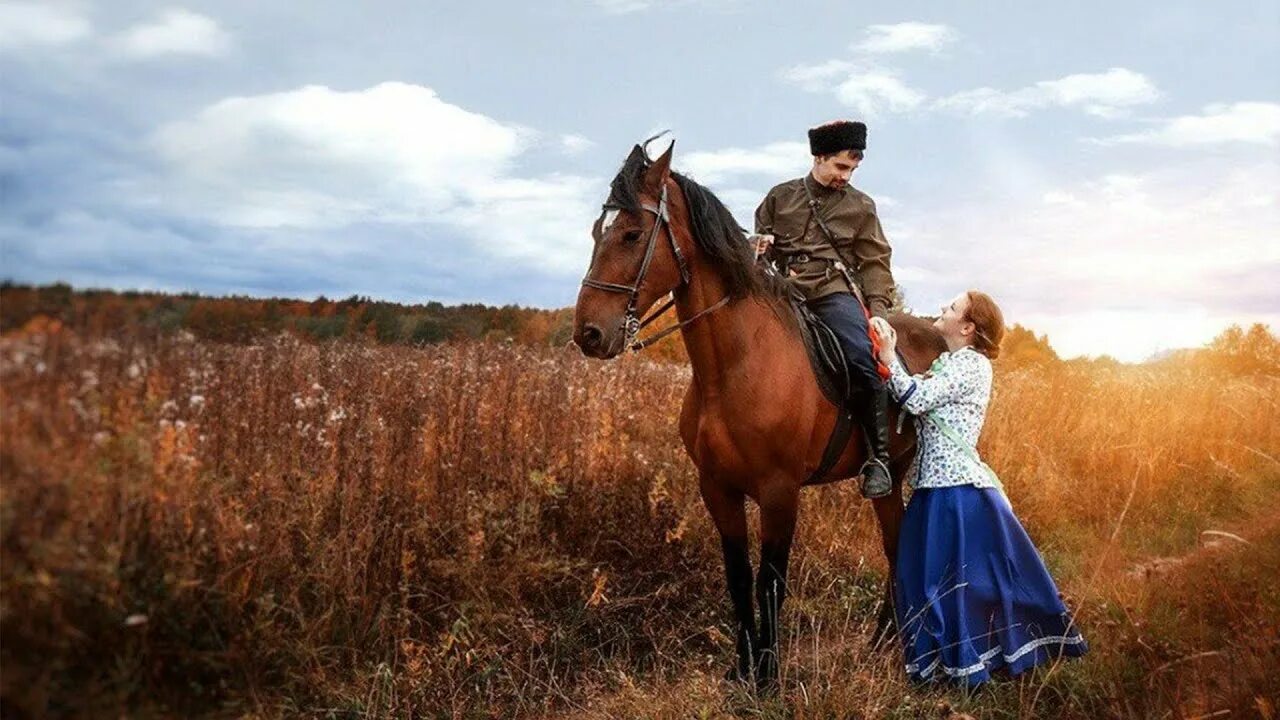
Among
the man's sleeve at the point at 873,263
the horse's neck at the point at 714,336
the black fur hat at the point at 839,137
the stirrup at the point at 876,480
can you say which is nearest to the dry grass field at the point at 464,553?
the stirrup at the point at 876,480

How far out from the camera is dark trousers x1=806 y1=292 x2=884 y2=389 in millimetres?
4719

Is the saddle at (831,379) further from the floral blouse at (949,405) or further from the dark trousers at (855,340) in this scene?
the floral blouse at (949,405)

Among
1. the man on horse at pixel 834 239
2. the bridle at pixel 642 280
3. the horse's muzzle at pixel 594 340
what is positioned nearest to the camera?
the horse's muzzle at pixel 594 340

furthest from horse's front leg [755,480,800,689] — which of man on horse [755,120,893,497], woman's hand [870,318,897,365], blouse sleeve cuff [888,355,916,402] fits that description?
woman's hand [870,318,897,365]

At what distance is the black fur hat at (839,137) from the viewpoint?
197 inches

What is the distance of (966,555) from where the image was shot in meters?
4.67

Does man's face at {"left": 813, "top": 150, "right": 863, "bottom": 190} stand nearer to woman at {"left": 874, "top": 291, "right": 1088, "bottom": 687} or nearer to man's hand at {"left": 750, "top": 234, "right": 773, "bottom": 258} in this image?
man's hand at {"left": 750, "top": 234, "right": 773, "bottom": 258}

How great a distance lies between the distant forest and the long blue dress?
2.06 meters

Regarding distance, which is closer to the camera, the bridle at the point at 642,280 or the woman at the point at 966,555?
the bridle at the point at 642,280

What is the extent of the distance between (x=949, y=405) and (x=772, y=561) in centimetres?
125

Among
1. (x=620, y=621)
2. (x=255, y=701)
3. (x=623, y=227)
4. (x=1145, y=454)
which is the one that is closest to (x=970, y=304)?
(x=623, y=227)

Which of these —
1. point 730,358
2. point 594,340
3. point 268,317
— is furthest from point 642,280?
point 268,317

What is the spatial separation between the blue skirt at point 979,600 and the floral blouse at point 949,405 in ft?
0.29

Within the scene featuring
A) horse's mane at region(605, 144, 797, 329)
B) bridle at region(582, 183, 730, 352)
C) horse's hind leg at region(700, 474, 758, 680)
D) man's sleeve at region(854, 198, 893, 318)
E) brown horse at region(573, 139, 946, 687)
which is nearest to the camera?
bridle at region(582, 183, 730, 352)
